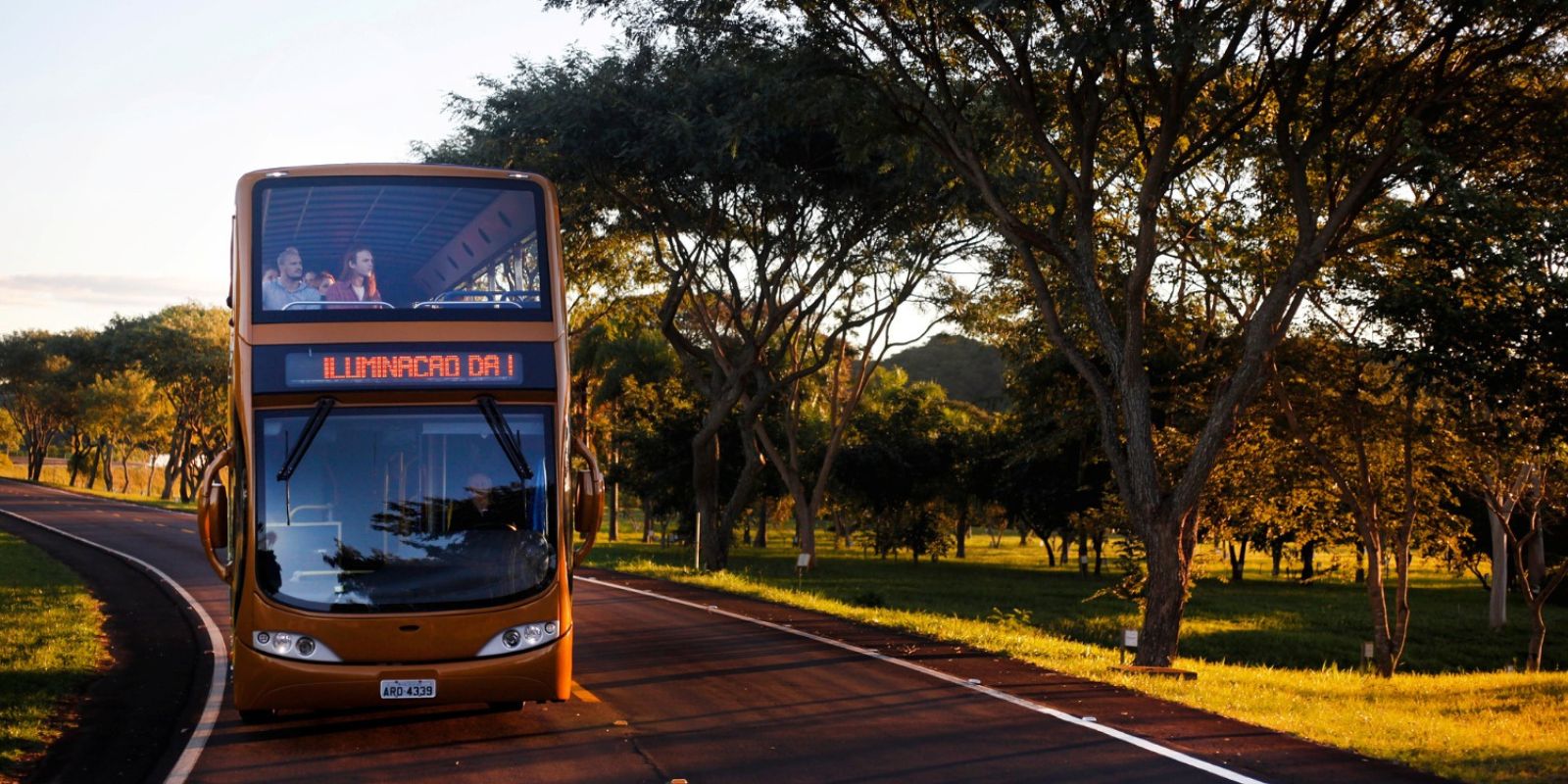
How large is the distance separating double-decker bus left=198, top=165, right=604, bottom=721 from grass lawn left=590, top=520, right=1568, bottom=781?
6062 mm

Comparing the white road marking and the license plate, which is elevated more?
the license plate

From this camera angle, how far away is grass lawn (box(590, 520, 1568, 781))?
11859mm

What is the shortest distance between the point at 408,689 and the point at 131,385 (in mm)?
74972

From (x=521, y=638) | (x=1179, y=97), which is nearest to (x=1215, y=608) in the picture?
(x=1179, y=97)

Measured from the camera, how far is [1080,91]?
1836cm

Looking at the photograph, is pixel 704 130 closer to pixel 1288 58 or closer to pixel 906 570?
pixel 1288 58

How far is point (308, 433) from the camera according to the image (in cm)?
1031

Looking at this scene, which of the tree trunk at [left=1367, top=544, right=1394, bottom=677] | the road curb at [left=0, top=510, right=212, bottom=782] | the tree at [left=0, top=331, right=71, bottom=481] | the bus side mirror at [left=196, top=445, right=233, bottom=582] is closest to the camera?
the road curb at [left=0, top=510, right=212, bottom=782]

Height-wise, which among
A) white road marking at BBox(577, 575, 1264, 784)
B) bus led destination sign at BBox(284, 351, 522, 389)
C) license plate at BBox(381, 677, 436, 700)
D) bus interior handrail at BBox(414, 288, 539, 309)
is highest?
bus interior handrail at BBox(414, 288, 539, 309)

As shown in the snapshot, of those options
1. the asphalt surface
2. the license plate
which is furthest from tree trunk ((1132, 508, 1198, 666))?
the license plate

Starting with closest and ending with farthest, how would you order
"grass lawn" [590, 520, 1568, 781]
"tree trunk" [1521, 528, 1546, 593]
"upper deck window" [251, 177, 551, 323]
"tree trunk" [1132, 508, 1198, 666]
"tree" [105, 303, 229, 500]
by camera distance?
1. "upper deck window" [251, 177, 551, 323]
2. "grass lawn" [590, 520, 1568, 781]
3. "tree trunk" [1132, 508, 1198, 666]
4. "tree trunk" [1521, 528, 1546, 593]
5. "tree" [105, 303, 229, 500]

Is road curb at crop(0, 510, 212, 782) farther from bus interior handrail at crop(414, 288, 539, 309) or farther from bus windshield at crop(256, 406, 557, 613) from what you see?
bus interior handrail at crop(414, 288, 539, 309)

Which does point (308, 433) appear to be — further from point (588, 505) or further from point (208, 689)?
point (208, 689)

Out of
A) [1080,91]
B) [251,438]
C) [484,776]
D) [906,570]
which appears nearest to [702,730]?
Result: [484,776]
